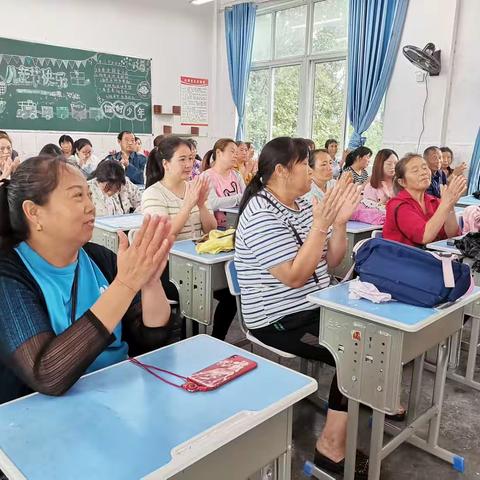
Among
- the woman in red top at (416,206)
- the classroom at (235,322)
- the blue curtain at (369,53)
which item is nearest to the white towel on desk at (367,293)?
the classroom at (235,322)

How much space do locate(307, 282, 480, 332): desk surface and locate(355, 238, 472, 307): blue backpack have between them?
0.04 meters

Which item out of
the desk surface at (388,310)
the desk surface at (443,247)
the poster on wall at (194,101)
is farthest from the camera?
the poster on wall at (194,101)

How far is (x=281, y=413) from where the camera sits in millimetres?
1115

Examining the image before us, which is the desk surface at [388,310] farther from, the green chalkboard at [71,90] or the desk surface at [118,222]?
the green chalkboard at [71,90]

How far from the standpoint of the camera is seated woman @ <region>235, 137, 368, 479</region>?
72.2 inches

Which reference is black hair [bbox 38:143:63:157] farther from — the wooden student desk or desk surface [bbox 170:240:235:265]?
the wooden student desk

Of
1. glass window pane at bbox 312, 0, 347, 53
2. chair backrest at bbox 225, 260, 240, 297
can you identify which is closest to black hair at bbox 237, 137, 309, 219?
chair backrest at bbox 225, 260, 240, 297

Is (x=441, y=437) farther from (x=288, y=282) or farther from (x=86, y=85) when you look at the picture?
(x=86, y=85)

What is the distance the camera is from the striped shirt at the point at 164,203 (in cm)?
286

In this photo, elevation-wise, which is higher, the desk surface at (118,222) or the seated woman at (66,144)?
the seated woman at (66,144)

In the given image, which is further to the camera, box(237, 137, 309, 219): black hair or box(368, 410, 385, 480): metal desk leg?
box(237, 137, 309, 219): black hair

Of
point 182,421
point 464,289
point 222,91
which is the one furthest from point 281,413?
point 222,91

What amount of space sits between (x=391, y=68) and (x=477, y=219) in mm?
4255

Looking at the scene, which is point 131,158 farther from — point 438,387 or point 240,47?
point 438,387
